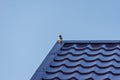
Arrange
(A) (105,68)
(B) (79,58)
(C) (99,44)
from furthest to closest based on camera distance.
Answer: (C) (99,44), (B) (79,58), (A) (105,68)

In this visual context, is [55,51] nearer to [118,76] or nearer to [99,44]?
[99,44]

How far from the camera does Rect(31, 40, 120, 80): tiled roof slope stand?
414 cm

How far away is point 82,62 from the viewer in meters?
4.44

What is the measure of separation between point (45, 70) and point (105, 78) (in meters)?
0.72

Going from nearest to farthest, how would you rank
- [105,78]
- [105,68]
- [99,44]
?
1. [105,78]
2. [105,68]
3. [99,44]

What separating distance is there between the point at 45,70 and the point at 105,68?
655 mm

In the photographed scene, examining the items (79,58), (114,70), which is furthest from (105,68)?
(79,58)

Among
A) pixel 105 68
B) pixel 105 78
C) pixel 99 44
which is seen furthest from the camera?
pixel 99 44

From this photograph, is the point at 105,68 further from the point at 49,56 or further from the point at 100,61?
the point at 49,56

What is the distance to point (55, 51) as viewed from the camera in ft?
15.8

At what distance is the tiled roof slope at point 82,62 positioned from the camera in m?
4.14

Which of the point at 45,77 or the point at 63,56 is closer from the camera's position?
the point at 45,77

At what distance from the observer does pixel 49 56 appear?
465 centimetres

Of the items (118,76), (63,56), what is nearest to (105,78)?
(118,76)
